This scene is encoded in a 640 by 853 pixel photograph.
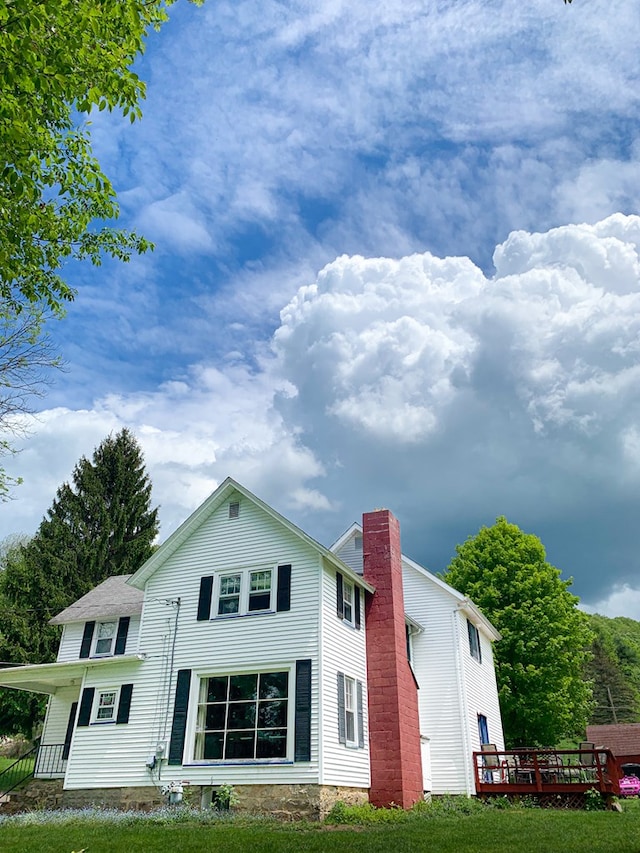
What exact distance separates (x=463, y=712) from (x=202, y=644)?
28.5 ft

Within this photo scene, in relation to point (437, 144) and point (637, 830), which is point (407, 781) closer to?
point (637, 830)

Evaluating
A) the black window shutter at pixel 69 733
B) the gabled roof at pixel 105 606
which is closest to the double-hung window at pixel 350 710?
the gabled roof at pixel 105 606

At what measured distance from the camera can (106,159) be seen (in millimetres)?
10367

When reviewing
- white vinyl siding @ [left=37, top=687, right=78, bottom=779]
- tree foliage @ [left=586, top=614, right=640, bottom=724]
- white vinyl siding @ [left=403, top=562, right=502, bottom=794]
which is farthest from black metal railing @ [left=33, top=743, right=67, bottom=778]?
tree foliage @ [left=586, top=614, right=640, bottom=724]

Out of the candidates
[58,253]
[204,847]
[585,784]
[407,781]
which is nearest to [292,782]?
[407,781]

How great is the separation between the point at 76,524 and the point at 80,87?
102ft

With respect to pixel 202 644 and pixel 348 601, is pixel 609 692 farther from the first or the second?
pixel 202 644

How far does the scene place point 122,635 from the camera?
2114 cm

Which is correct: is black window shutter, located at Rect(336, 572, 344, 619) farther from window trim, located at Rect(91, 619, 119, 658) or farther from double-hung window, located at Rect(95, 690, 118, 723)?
window trim, located at Rect(91, 619, 119, 658)

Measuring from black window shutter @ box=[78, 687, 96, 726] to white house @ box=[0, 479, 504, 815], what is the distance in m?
0.05

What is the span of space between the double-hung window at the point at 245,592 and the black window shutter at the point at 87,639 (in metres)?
6.53

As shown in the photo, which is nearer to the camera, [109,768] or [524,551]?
[109,768]

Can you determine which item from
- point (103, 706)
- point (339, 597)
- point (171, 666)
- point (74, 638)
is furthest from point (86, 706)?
point (339, 597)

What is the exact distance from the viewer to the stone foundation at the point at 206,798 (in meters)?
14.4
